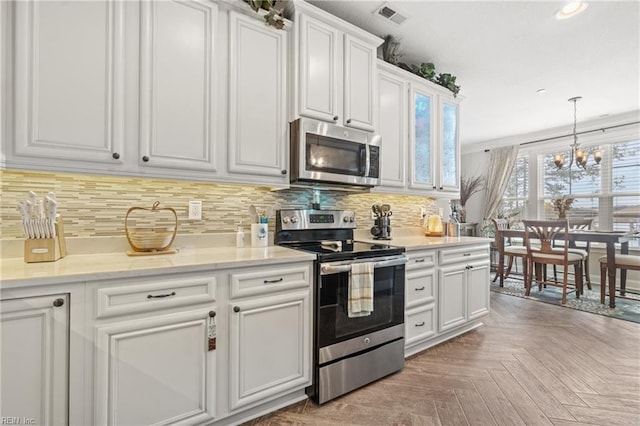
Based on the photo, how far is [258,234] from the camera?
6.64 ft

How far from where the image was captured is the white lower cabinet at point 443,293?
2.31 metres

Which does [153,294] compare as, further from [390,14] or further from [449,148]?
[449,148]

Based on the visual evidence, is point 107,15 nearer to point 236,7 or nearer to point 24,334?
point 236,7

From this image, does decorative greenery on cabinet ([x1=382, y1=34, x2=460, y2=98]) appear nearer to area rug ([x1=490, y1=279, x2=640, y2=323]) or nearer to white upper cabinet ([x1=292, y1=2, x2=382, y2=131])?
white upper cabinet ([x1=292, y1=2, x2=382, y2=131])

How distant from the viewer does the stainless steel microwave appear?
1998 millimetres

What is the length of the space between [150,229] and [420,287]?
6.51ft

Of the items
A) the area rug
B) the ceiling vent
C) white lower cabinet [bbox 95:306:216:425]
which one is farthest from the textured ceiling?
the area rug

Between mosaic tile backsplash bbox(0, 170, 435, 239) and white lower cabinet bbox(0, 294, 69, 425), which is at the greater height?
mosaic tile backsplash bbox(0, 170, 435, 239)

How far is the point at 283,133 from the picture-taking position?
200 cm

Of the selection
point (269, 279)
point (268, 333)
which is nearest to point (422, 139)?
point (269, 279)

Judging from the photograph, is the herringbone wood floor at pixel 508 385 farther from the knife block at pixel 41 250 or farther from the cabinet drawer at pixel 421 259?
the knife block at pixel 41 250

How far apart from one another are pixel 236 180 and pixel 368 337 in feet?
4.43

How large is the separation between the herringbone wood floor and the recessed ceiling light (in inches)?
107

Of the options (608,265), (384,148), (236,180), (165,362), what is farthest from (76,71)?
(608,265)
